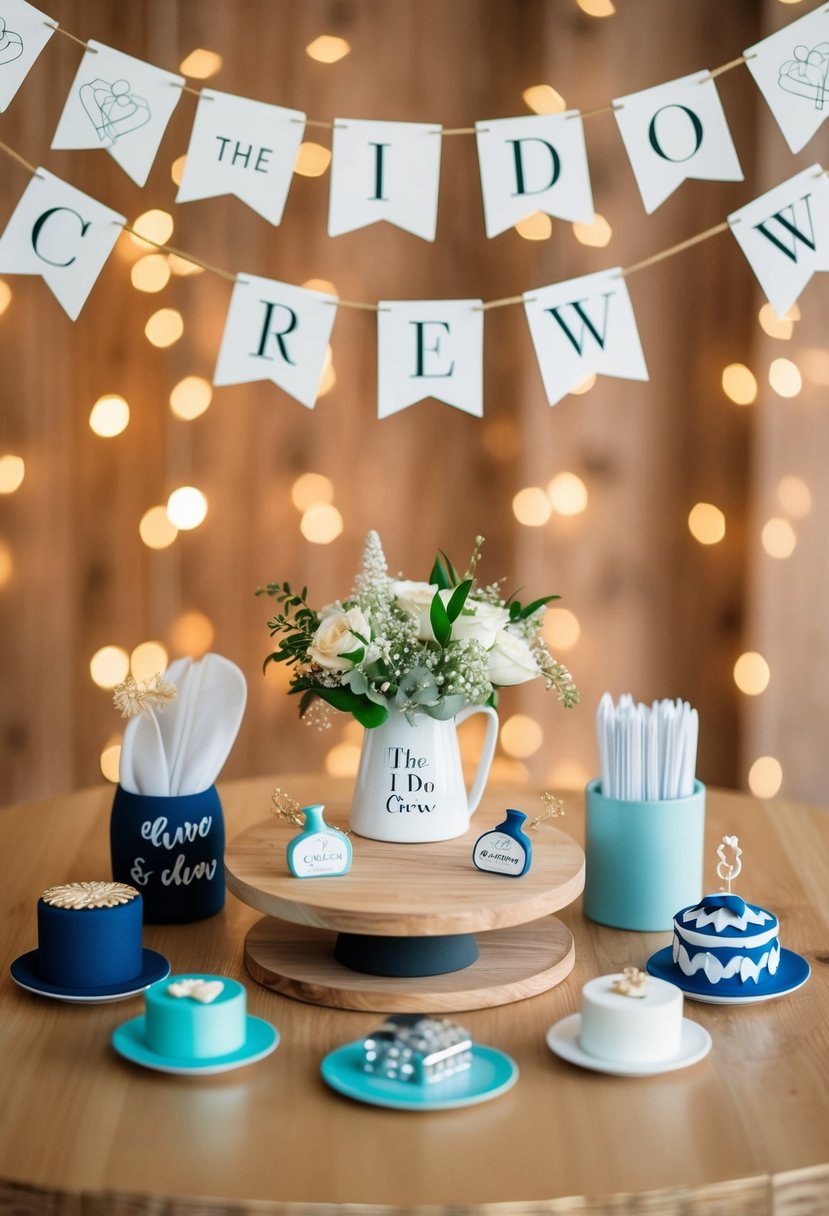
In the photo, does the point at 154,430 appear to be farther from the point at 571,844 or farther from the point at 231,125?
the point at 571,844

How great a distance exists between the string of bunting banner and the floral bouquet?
1.78ft

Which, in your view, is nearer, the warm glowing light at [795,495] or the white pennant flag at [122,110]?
the white pennant flag at [122,110]

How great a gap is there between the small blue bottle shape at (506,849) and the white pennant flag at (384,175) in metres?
0.90

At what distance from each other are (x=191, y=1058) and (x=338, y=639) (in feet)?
1.29

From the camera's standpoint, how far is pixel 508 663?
1.21 metres

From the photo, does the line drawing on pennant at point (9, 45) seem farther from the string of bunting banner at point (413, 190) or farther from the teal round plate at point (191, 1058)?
the teal round plate at point (191, 1058)

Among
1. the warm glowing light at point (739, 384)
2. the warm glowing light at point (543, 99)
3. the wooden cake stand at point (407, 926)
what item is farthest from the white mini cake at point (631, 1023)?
the warm glowing light at point (543, 99)

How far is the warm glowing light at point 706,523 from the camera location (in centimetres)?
260

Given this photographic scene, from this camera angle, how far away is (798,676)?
2566 mm

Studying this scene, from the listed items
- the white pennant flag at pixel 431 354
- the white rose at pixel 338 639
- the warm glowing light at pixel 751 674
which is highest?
the white pennant flag at pixel 431 354

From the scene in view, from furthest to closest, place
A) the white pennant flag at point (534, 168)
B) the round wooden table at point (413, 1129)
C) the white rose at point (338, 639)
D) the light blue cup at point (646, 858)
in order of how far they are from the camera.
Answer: the white pennant flag at point (534, 168)
the light blue cup at point (646, 858)
the white rose at point (338, 639)
the round wooden table at point (413, 1129)

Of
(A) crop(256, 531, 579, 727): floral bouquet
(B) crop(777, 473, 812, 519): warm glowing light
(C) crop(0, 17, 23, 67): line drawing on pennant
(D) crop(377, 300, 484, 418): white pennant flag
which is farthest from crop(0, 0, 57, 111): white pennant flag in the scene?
(B) crop(777, 473, 812, 519): warm glowing light

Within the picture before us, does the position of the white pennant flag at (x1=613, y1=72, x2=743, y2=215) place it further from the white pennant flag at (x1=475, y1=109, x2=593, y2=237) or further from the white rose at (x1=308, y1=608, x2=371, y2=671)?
the white rose at (x1=308, y1=608, x2=371, y2=671)

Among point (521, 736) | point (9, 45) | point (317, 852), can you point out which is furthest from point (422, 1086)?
point (521, 736)
